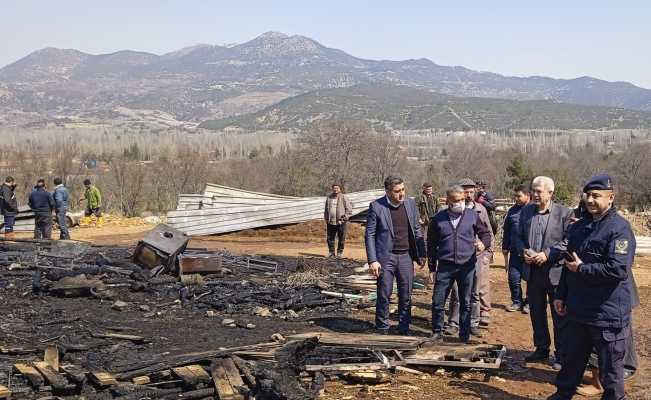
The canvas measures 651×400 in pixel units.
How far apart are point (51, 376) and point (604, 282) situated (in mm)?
4629

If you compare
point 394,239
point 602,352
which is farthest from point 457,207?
point 602,352

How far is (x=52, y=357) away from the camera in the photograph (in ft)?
21.6

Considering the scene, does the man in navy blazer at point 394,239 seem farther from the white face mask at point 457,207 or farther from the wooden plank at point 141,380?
the wooden plank at point 141,380

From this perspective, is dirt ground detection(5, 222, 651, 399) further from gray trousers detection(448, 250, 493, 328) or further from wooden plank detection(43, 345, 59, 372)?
wooden plank detection(43, 345, 59, 372)

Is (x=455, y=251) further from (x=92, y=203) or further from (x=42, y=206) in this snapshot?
(x=92, y=203)

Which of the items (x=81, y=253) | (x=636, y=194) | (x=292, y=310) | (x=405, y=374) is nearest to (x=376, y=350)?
(x=405, y=374)

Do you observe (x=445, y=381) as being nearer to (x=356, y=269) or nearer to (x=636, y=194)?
(x=356, y=269)

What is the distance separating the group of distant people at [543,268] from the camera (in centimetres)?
495

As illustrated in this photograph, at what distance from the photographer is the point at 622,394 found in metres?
5.00

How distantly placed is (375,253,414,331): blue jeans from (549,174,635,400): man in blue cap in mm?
2586

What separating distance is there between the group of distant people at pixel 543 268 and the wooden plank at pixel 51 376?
3.23m

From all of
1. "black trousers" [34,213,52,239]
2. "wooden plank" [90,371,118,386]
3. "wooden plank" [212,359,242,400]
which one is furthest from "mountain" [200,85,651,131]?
"wooden plank" [90,371,118,386]

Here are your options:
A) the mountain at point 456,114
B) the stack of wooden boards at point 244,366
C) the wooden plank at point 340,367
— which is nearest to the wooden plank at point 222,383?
the stack of wooden boards at point 244,366

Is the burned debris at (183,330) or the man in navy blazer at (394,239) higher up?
the man in navy blazer at (394,239)
